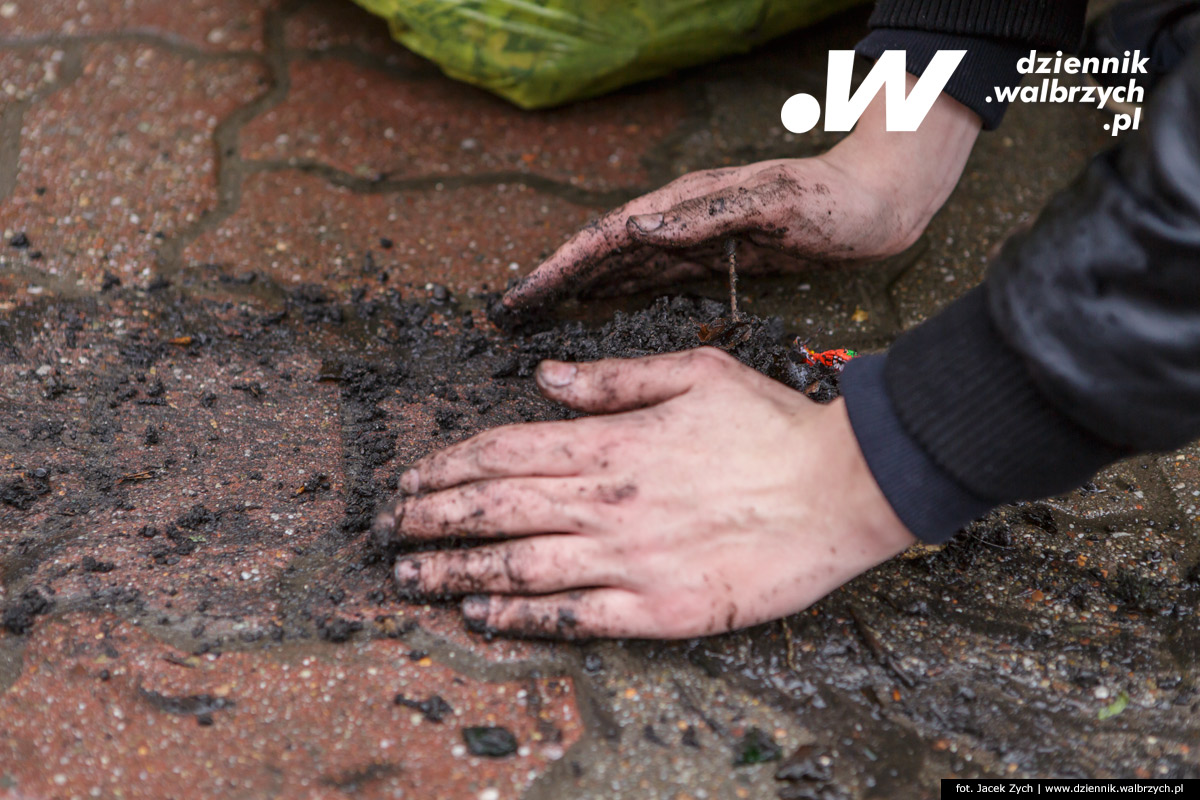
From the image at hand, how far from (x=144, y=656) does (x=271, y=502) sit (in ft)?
1.15

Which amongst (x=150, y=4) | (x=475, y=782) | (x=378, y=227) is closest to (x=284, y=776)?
(x=475, y=782)

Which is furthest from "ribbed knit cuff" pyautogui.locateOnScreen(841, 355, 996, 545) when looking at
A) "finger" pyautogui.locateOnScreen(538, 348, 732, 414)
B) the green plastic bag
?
the green plastic bag

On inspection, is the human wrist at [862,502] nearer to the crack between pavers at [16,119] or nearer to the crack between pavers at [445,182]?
the crack between pavers at [445,182]

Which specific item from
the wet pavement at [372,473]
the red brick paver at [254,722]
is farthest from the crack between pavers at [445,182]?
the red brick paver at [254,722]

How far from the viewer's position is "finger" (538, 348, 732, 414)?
4.55 ft

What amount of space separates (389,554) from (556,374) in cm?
39

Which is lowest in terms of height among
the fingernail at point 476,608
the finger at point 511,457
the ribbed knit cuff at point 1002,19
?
the fingernail at point 476,608

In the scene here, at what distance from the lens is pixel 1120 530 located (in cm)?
158

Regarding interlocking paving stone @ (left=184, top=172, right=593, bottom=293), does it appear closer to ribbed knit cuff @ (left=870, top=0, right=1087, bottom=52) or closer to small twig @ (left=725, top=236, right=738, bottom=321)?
small twig @ (left=725, top=236, right=738, bottom=321)

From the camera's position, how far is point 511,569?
1.29 meters

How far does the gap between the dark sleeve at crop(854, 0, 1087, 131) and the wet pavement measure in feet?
1.45

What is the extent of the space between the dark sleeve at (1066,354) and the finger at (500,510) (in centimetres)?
41

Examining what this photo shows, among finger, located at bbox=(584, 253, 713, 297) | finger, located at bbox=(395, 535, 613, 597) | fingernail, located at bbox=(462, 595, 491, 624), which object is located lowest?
fingernail, located at bbox=(462, 595, 491, 624)

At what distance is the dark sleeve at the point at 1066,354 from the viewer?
1030mm
